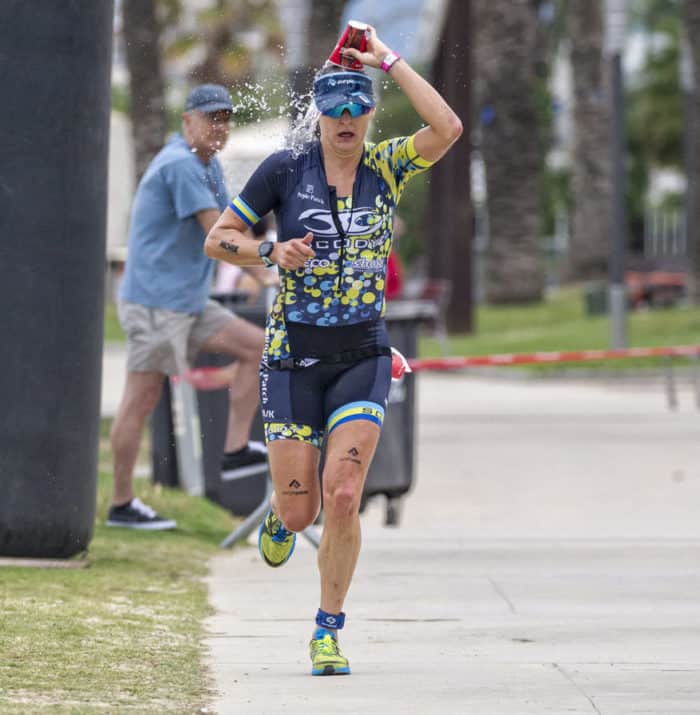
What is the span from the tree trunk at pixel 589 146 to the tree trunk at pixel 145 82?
54.6 ft

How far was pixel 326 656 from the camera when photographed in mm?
5430

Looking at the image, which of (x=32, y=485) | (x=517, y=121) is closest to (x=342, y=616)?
(x=32, y=485)

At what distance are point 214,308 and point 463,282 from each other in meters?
20.8

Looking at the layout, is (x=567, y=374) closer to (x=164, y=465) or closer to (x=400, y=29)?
(x=164, y=465)

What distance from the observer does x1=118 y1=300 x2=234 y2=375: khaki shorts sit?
834 centimetres

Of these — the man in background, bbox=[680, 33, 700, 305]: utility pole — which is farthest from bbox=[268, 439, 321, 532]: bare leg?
bbox=[680, 33, 700, 305]: utility pole

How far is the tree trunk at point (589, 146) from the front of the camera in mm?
36062

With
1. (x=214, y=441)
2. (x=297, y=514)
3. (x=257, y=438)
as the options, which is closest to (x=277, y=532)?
(x=297, y=514)

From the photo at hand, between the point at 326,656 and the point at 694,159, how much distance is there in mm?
22529

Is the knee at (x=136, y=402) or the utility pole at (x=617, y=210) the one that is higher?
the utility pole at (x=617, y=210)

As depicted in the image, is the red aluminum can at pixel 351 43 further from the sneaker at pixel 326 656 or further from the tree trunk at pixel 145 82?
the tree trunk at pixel 145 82

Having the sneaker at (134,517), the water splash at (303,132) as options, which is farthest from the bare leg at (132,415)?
the water splash at (303,132)

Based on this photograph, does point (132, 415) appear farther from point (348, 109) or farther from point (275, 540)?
point (348, 109)

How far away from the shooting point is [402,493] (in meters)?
11.0
